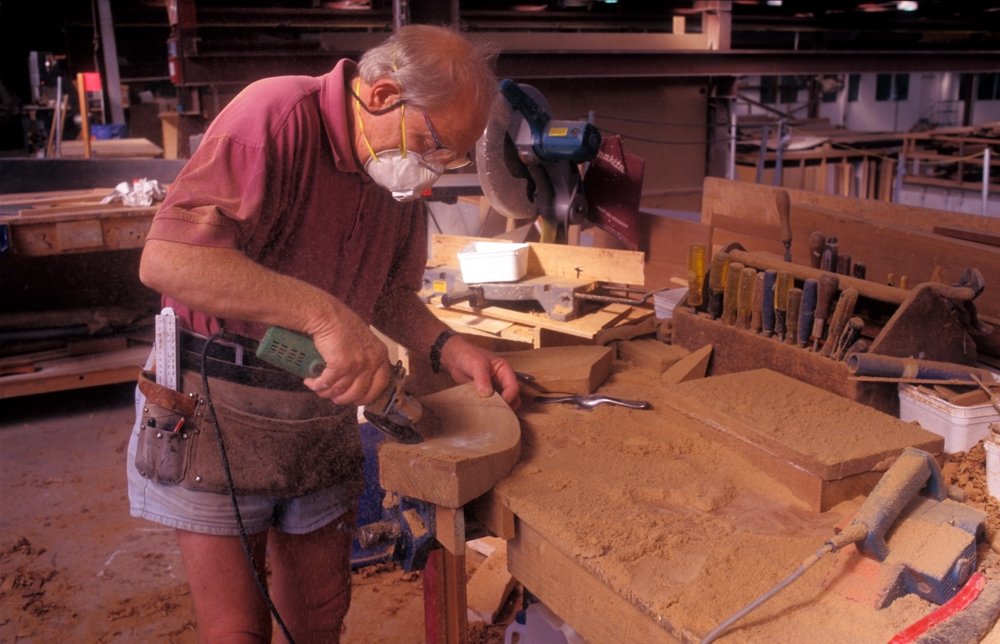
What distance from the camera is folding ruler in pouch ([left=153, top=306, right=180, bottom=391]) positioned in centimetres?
170

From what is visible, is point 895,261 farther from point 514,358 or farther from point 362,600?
point 362,600

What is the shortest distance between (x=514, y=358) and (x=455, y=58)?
82 centimetres

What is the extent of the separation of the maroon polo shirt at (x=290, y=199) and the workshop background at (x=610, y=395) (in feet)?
1.57

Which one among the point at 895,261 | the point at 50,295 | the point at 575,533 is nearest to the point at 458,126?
the point at 575,533

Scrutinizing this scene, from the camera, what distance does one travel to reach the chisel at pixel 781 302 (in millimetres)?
2043

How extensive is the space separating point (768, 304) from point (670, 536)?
3.03ft

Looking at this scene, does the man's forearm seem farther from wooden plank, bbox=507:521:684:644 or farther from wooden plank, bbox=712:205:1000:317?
wooden plank, bbox=712:205:1000:317

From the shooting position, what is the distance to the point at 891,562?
1203 mm

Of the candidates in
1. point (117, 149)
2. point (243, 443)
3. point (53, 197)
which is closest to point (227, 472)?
point (243, 443)

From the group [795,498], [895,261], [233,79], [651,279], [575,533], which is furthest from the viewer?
[233,79]

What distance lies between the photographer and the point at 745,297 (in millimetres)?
2168

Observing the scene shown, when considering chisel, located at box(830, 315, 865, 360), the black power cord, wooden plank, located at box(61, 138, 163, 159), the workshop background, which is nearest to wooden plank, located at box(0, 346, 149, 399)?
the workshop background

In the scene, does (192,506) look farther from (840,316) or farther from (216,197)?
(840,316)

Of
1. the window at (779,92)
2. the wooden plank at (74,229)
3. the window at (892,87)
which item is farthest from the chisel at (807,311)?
the window at (892,87)
